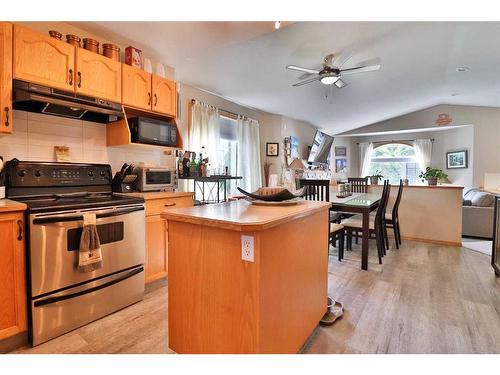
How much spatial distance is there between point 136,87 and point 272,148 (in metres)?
3.30

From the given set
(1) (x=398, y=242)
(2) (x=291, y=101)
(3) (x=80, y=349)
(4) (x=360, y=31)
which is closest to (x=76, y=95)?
(3) (x=80, y=349)

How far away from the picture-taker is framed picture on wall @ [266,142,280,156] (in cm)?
556

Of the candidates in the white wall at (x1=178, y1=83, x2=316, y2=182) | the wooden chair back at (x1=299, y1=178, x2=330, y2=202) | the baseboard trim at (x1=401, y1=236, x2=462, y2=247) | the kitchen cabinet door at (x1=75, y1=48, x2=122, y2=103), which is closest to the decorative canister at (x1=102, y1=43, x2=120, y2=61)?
the kitchen cabinet door at (x1=75, y1=48, x2=122, y2=103)

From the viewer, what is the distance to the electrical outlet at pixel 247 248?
1240 millimetres

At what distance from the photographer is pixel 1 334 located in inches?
65.9

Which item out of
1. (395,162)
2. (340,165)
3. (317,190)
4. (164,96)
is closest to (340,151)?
(340,165)

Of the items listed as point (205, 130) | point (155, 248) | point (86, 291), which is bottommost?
point (86, 291)

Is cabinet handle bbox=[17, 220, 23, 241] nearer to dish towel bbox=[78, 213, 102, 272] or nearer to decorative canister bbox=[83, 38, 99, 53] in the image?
dish towel bbox=[78, 213, 102, 272]

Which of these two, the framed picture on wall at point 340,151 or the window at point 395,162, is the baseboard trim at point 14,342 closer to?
the framed picture on wall at point 340,151

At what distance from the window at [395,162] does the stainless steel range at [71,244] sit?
27.1 feet

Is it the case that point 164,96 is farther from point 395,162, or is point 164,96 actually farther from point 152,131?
point 395,162

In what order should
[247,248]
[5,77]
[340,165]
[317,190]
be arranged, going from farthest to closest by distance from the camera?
1. [340,165]
2. [317,190]
3. [5,77]
4. [247,248]

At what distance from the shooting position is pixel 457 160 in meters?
7.27

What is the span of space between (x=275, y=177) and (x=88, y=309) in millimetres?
3765
